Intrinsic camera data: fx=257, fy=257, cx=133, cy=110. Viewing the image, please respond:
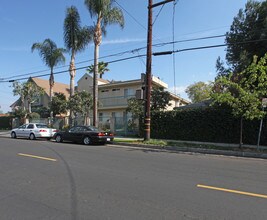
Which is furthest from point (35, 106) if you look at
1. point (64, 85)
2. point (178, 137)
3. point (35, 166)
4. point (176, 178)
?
point (176, 178)

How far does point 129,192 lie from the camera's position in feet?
18.5

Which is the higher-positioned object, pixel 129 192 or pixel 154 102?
pixel 154 102

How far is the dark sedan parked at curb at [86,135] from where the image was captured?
16906 mm

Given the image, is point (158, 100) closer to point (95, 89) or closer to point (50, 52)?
point (95, 89)

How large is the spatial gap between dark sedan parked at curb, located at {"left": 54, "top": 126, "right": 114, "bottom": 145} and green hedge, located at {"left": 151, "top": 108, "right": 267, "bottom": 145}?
461cm

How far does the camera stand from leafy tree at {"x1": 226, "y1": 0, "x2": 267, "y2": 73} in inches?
940

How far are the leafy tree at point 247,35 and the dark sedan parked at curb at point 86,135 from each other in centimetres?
1488

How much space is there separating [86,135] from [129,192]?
39.3 feet

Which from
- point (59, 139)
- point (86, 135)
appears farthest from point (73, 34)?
point (86, 135)

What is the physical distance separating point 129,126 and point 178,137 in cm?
538

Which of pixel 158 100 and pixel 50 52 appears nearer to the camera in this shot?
pixel 158 100

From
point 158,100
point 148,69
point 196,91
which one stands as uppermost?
point 196,91

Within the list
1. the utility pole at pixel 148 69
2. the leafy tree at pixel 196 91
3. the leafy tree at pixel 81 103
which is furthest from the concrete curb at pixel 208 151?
the leafy tree at pixel 196 91

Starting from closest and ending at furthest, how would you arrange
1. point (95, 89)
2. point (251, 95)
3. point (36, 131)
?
point (251, 95) < point (95, 89) < point (36, 131)
